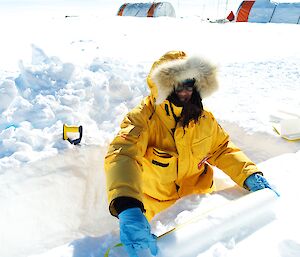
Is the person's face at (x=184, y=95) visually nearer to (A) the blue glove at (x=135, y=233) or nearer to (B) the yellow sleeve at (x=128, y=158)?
(B) the yellow sleeve at (x=128, y=158)

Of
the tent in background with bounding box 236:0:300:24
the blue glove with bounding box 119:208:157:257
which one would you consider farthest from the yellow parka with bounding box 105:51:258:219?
the tent in background with bounding box 236:0:300:24

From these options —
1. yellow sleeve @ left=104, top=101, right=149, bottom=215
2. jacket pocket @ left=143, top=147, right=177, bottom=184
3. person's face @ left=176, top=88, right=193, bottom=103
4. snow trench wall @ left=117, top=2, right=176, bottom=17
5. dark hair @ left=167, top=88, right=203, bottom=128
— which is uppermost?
person's face @ left=176, top=88, right=193, bottom=103

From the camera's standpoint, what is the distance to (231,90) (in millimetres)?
4379

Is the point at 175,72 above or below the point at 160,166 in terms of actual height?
above

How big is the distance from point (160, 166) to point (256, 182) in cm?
59

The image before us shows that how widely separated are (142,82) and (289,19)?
10262 mm

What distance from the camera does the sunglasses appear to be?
2.08m

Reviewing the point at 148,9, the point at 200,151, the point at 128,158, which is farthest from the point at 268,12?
the point at 128,158

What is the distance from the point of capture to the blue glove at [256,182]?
6.50ft

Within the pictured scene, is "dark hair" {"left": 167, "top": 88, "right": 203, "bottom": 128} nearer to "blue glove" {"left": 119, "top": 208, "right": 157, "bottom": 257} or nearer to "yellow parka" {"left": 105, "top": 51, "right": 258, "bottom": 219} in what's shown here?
"yellow parka" {"left": 105, "top": 51, "right": 258, "bottom": 219}

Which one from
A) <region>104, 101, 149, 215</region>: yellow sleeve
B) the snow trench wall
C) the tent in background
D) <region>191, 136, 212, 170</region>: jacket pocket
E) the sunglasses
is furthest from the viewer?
the snow trench wall

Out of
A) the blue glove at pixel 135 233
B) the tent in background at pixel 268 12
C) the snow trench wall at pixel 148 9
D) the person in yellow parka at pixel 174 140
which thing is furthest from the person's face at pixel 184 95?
the snow trench wall at pixel 148 9

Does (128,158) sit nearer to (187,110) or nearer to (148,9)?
(187,110)

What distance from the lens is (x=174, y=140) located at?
214cm
